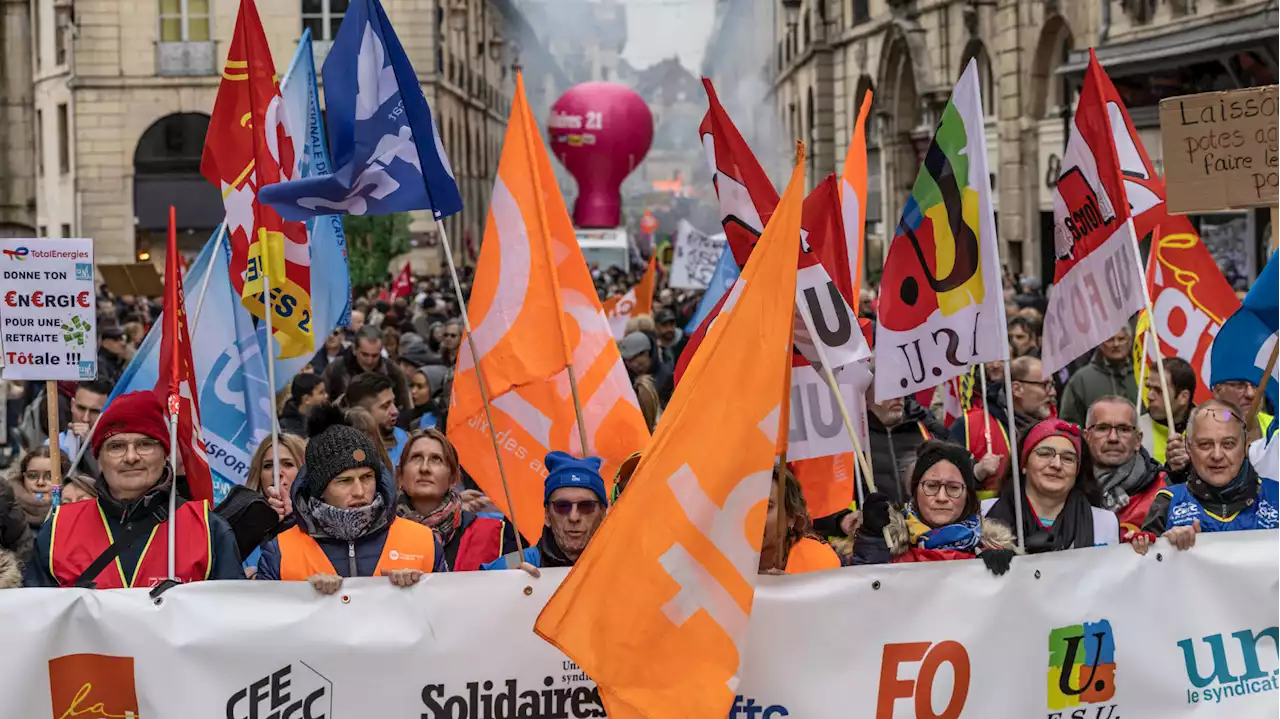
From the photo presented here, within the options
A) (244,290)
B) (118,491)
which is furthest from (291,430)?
(118,491)

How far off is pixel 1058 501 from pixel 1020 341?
5.66 meters

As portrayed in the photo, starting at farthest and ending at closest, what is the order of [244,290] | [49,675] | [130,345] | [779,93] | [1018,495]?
[779,93] → [130,345] → [244,290] → [1018,495] → [49,675]

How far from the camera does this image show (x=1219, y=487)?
18.8ft

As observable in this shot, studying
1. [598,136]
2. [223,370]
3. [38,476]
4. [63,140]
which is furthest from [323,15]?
[38,476]

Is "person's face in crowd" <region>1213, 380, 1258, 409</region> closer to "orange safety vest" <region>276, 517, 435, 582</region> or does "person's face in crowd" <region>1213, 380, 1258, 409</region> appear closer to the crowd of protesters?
the crowd of protesters

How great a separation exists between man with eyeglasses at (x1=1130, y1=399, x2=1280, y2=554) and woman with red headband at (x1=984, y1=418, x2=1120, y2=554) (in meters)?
0.26

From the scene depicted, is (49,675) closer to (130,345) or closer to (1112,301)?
(1112,301)

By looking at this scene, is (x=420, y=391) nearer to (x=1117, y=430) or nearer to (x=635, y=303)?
(x=1117, y=430)

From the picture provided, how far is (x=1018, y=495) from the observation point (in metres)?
5.41

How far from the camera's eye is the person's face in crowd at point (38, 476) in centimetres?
693

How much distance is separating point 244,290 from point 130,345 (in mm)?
7222

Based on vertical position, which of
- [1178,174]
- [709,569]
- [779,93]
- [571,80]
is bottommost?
[709,569]

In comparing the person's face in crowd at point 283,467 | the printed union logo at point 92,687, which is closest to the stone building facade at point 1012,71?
the person's face in crowd at point 283,467

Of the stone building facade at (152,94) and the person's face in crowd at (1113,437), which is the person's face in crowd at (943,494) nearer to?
the person's face in crowd at (1113,437)
